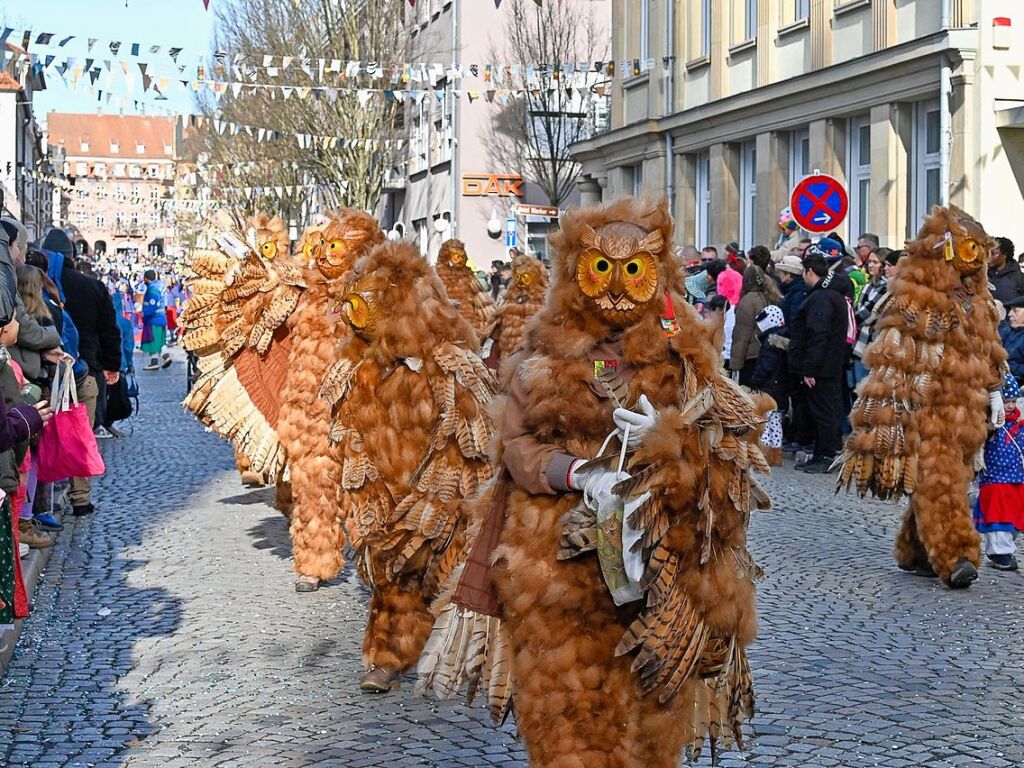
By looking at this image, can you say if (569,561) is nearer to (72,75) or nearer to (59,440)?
(59,440)

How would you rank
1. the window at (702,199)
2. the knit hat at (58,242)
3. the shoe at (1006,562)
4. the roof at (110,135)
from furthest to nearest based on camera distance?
the roof at (110,135)
the window at (702,199)
the knit hat at (58,242)
the shoe at (1006,562)

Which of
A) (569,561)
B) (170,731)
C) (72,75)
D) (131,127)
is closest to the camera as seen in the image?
(569,561)

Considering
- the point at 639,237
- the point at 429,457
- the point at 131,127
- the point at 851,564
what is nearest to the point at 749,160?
the point at 851,564

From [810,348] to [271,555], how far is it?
6.38m

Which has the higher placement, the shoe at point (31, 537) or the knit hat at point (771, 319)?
the knit hat at point (771, 319)

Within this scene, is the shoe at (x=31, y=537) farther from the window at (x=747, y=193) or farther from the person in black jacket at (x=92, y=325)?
the window at (x=747, y=193)

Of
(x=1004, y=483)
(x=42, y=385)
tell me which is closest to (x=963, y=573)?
(x=1004, y=483)

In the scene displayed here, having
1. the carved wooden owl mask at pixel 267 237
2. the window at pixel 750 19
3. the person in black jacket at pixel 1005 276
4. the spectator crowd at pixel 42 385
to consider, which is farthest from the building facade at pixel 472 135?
the carved wooden owl mask at pixel 267 237

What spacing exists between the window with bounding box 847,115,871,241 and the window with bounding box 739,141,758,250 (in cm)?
417

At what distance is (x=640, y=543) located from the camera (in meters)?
4.32

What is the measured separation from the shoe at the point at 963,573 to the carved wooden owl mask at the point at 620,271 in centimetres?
498

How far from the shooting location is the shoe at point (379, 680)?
22.4ft

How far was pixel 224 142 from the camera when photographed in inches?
2173

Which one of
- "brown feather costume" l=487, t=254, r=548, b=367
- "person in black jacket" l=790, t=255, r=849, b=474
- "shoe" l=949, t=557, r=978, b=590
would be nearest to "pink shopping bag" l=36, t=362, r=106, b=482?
"brown feather costume" l=487, t=254, r=548, b=367
